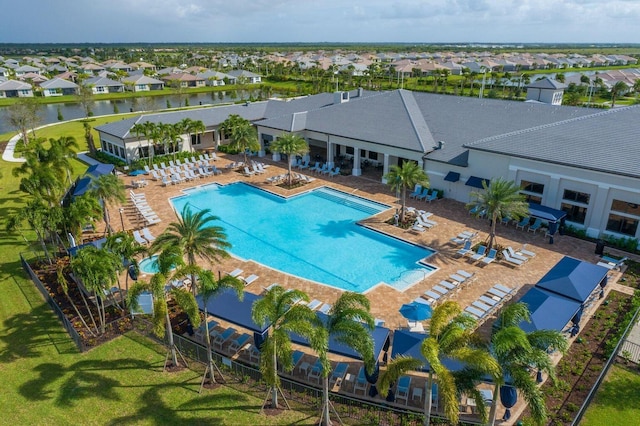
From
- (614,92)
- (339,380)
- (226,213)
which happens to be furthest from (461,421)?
(614,92)

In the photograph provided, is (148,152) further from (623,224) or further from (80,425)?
(623,224)

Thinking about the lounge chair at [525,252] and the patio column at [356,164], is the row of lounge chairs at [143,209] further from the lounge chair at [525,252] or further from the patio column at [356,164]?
the lounge chair at [525,252]

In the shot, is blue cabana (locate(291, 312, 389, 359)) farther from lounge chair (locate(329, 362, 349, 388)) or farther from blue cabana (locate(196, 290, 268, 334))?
blue cabana (locate(196, 290, 268, 334))

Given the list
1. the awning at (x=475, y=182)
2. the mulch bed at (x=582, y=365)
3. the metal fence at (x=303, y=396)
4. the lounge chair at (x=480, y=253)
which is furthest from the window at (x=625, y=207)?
the metal fence at (x=303, y=396)

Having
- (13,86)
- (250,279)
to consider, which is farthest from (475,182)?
(13,86)

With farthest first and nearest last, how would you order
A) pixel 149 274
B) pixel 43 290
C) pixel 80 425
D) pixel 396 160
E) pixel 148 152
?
pixel 148 152 < pixel 396 160 < pixel 149 274 < pixel 43 290 < pixel 80 425

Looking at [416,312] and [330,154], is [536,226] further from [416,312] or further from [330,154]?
[330,154]

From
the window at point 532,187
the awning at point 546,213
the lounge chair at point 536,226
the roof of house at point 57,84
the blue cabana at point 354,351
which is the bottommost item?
the lounge chair at point 536,226
